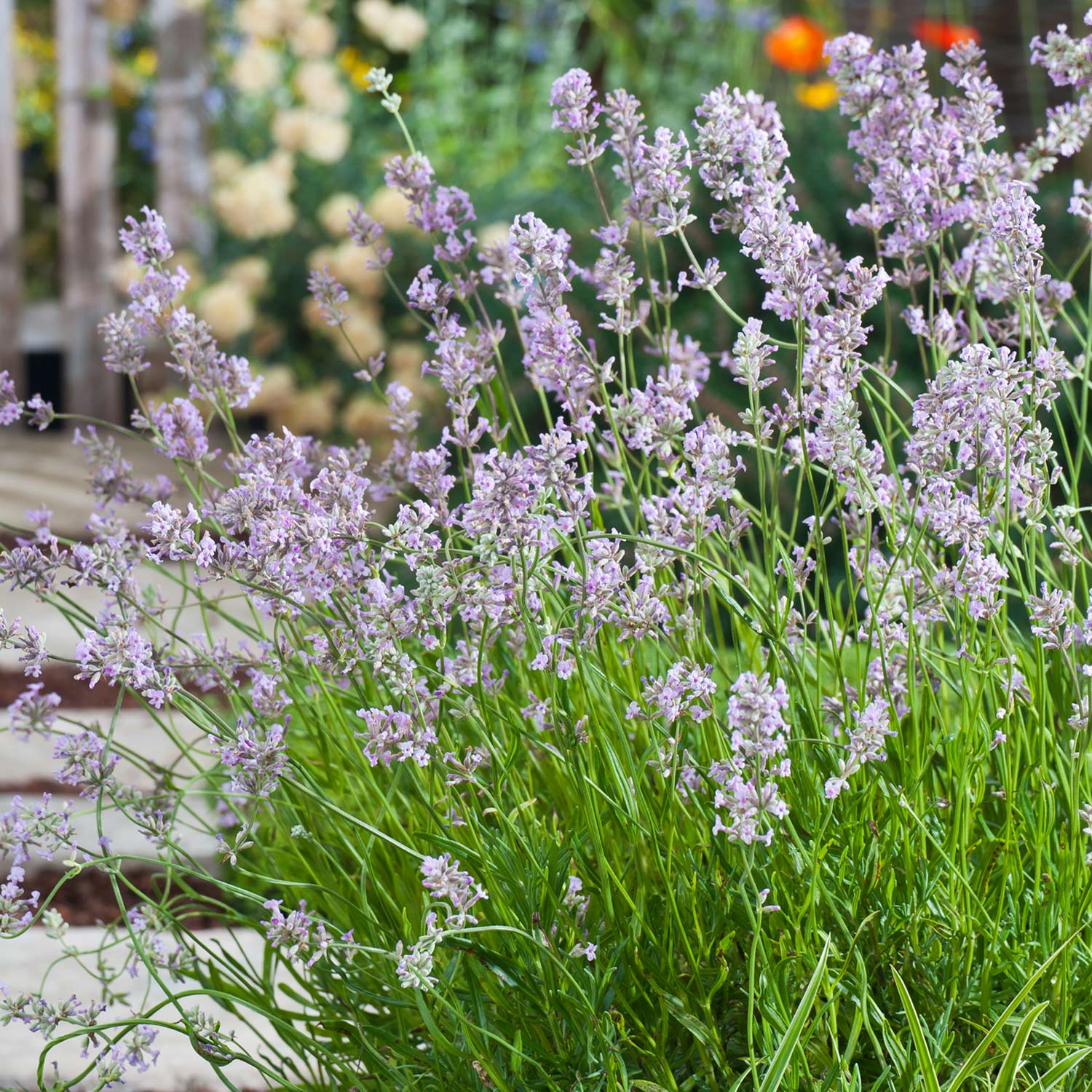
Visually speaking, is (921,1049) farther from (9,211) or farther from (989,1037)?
(9,211)

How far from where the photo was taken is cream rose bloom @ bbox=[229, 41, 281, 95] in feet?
19.4

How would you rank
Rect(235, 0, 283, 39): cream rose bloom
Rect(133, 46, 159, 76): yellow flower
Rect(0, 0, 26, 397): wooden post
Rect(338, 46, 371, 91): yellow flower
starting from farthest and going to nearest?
Rect(133, 46, 159, 76): yellow flower → Rect(338, 46, 371, 91): yellow flower → Rect(0, 0, 26, 397): wooden post → Rect(235, 0, 283, 39): cream rose bloom

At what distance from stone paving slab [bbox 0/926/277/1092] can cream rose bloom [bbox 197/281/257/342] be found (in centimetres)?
345

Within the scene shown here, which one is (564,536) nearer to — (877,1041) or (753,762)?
(753,762)

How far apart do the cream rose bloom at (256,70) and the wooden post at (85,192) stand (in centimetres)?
78

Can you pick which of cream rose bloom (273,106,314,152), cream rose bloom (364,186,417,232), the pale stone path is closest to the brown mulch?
the pale stone path

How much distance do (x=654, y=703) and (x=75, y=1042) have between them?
47.3 inches

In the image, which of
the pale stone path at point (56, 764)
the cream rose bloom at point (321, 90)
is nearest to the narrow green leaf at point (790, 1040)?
the pale stone path at point (56, 764)

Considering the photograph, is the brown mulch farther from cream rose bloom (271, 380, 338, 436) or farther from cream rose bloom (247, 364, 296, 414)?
cream rose bloom (271, 380, 338, 436)

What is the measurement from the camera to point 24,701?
1247 millimetres

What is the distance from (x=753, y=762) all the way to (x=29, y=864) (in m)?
2.24

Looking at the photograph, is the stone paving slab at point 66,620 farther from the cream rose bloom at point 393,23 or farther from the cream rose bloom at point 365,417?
the cream rose bloom at point 393,23

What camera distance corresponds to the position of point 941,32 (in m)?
5.06

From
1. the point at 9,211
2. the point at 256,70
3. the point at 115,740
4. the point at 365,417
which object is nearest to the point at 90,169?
the point at 9,211
